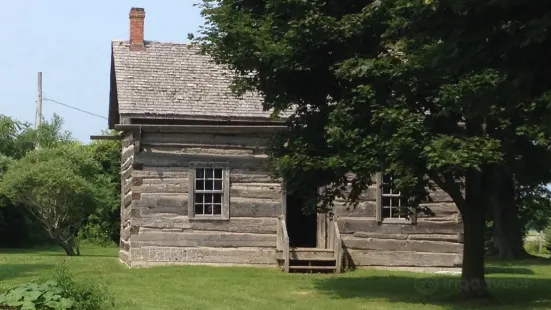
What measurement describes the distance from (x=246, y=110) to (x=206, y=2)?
641cm

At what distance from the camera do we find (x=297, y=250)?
24062mm

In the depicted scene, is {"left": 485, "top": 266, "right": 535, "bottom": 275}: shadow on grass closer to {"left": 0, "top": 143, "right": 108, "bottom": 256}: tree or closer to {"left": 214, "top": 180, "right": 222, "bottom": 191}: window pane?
{"left": 214, "top": 180, "right": 222, "bottom": 191}: window pane

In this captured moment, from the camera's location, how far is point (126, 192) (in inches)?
1046

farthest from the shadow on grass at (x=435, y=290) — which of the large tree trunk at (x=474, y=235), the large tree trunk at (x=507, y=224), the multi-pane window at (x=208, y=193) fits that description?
the large tree trunk at (x=507, y=224)

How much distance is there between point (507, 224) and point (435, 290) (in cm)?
2008

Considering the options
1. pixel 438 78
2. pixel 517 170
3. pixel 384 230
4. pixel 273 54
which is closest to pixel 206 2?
pixel 273 54

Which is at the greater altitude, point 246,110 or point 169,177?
point 246,110

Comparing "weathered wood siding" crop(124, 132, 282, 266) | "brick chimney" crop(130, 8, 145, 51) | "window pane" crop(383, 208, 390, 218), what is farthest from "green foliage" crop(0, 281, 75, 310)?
"brick chimney" crop(130, 8, 145, 51)

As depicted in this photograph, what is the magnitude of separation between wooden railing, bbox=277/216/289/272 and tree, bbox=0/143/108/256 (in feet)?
31.7

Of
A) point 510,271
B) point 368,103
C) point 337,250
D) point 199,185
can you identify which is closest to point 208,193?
point 199,185

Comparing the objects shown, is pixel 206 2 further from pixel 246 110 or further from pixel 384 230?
pixel 384 230

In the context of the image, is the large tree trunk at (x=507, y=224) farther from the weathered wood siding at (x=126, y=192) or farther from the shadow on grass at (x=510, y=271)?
the weathered wood siding at (x=126, y=192)

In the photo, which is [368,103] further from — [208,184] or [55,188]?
[55,188]

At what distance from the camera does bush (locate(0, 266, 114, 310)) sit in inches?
500
